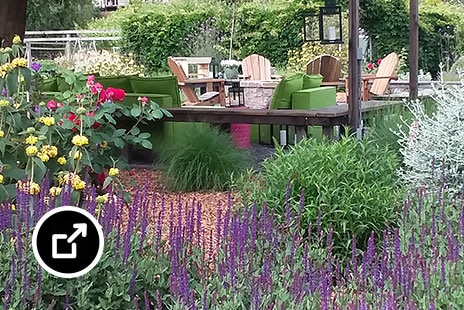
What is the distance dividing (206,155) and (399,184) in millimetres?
1956

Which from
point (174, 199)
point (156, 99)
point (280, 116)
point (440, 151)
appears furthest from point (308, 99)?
point (440, 151)

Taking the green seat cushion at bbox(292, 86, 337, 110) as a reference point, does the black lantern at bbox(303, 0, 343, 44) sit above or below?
above

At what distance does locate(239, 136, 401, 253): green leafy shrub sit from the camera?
4070 millimetres

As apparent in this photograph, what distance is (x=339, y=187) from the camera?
4.25 m

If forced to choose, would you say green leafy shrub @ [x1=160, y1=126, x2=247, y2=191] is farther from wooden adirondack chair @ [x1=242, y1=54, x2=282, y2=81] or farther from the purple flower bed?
wooden adirondack chair @ [x1=242, y1=54, x2=282, y2=81]

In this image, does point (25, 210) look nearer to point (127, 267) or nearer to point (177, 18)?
point (127, 267)

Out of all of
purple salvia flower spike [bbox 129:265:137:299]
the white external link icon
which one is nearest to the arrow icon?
the white external link icon

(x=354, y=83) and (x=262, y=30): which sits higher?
(x=262, y=30)

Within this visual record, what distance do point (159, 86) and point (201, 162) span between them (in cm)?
227

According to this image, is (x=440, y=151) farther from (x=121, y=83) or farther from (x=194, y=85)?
(x=194, y=85)

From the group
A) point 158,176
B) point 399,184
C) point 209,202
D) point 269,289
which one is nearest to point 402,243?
point 269,289

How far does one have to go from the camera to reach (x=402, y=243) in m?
3.27

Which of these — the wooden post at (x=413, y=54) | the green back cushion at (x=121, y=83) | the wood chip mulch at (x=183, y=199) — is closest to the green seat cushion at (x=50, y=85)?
the green back cushion at (x=121, y=83)

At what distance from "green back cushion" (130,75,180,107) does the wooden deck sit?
0.52 metres
